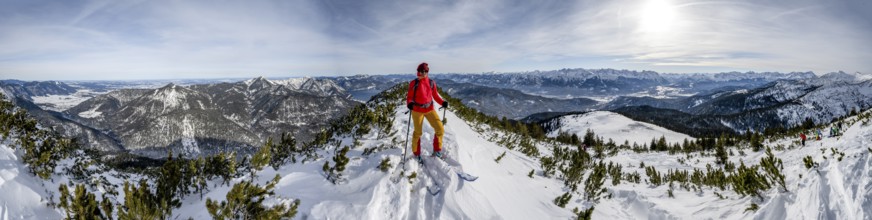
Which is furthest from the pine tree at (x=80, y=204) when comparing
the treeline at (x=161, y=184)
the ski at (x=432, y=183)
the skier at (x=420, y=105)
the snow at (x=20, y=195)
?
the skier at (x=420, y=105)

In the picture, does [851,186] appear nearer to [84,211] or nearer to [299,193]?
[299,193]

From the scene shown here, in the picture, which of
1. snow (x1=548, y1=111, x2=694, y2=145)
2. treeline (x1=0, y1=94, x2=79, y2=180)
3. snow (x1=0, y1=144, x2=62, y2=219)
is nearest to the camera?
snow (x1=0, y1=144, x2=62, y2=219)

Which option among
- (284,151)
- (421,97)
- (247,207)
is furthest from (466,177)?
(284,151)

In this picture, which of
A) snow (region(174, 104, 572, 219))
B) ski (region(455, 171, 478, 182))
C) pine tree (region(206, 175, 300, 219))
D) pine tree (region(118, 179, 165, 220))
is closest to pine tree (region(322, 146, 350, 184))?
snow (region(174, 104, 572, 219))

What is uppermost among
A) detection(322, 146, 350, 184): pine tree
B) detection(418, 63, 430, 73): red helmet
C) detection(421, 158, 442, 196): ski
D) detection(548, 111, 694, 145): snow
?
detection(418, 63, 430, 73): red helmet

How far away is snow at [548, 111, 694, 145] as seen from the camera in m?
108

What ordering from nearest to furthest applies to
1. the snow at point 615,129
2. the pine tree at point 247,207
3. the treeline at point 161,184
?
the treeline at point 161,184, the pine tree at point 247,207, the snow at point 615,129

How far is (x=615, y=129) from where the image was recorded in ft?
412

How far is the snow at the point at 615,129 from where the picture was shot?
4237 inches

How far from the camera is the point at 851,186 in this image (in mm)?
6953

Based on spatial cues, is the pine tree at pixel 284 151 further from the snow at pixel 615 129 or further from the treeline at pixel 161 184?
the snow at pixel 615 129

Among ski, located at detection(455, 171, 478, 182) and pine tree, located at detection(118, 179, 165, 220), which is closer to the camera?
pine tree, located at detection(118, 179, 165, 220)

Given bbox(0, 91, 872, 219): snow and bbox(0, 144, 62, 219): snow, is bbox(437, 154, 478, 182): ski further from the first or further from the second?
bbox(0, 144, 62, 219): snow

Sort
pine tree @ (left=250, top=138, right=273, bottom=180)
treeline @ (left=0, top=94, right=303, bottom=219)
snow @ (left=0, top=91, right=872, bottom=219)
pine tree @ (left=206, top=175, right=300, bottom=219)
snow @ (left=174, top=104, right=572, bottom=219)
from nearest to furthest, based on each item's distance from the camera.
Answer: treeline @ (left=0, top=94, right=303, bottom=219)
pine tree @ (left=206, top=175, right=300, bottom=219)
snow @ (left=0, top=91, right=872, bottom=219)
snow @ (left=174, top=104, right=572, bottom=219)
pine tree @ (left=250, top=138, right=273, bottom=180)
